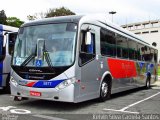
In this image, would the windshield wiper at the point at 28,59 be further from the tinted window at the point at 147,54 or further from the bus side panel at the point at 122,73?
the tinted window at the point at 147,54

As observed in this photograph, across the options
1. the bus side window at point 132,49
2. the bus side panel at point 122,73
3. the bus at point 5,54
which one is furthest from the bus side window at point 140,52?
the bus at point 5,54

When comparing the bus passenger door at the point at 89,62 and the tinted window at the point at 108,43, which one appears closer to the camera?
the bus passenger door at the point at 89,62

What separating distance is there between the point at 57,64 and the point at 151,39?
11402 cm

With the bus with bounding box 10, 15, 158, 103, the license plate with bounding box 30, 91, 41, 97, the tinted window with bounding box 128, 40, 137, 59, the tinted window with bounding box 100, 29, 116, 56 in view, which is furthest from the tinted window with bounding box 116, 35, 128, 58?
the license plate with bounding box 30, 91, 41, 97

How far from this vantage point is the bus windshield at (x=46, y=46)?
396 inches

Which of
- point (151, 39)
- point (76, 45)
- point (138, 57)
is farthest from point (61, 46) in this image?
point (151, 39)

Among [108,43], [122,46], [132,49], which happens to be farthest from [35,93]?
[132,49]

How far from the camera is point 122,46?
14484mm

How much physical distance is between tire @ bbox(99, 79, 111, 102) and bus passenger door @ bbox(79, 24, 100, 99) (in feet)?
1.73

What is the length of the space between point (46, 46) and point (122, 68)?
503 cm

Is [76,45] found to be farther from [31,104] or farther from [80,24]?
[31,104]

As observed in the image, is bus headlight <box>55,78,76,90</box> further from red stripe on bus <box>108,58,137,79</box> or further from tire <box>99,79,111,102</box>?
red stripe on bus <box>108,58,137,79</box>

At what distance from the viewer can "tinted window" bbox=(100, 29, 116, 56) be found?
40.1 feet

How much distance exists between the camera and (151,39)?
396ft
